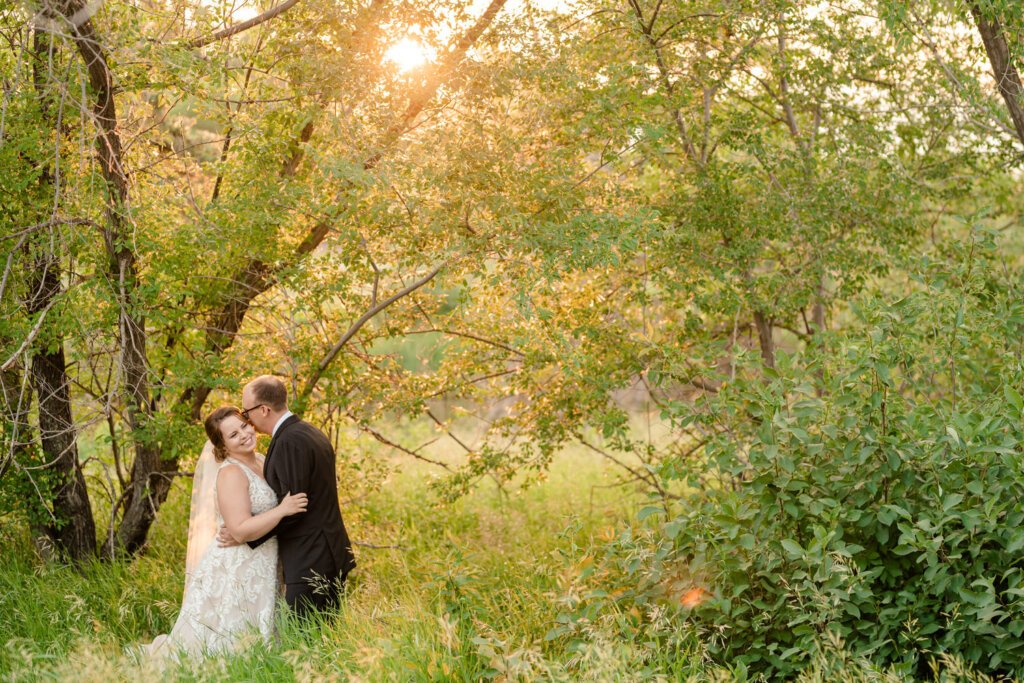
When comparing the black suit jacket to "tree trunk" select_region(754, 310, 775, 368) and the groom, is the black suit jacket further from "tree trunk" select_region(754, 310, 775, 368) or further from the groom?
"tree trunk" select_region(754, 310, 775, 368)

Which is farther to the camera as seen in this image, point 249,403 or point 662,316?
point 662,316

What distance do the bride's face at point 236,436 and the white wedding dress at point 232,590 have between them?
0.09 m

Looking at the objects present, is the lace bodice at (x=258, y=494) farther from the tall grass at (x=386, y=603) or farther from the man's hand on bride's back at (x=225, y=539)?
the tall grass at (x=386, y=603)

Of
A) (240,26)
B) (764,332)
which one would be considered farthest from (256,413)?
(764,332)

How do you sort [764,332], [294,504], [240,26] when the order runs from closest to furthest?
[294,504] < [240,26] < [764,332]

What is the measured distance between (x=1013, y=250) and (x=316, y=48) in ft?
27.7

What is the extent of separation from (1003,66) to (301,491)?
5.30 m

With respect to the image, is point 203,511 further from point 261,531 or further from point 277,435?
point 277,435

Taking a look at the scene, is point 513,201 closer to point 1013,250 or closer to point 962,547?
point 962,547

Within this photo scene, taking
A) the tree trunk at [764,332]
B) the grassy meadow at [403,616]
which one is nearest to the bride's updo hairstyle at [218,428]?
the grassy meadow at [403,616]

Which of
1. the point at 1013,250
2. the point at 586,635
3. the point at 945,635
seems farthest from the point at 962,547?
the point at 1013,250

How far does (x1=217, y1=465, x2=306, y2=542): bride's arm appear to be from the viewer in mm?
5457

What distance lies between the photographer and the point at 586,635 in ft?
15.3

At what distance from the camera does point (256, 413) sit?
5.76 m
